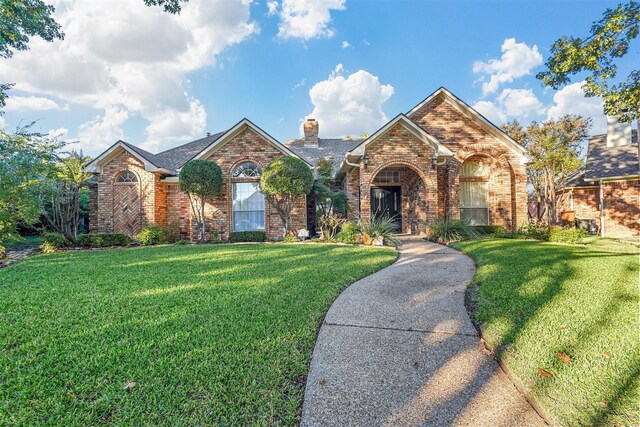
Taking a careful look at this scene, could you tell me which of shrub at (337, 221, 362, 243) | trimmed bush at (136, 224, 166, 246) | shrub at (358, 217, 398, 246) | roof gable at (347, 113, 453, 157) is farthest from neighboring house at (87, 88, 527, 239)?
shrub at (358, 217, 398, 246)

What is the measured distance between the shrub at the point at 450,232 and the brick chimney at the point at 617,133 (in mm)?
13031

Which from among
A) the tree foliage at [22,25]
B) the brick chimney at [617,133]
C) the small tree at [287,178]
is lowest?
the small tree at [287,178]

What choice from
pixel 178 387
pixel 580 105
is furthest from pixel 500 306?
pixel 580 105

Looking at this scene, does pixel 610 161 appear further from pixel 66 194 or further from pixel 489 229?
pixel 66 194

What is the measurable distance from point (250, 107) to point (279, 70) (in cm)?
251

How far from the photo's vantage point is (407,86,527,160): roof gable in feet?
44.3

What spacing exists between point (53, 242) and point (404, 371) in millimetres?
13209

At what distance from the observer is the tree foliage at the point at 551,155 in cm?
1423

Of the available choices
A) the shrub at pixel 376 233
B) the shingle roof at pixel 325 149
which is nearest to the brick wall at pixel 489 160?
the shrub at pixel 376 233

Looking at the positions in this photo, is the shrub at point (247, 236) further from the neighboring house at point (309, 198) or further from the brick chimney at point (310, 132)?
the brick chimney at point (310, 132)

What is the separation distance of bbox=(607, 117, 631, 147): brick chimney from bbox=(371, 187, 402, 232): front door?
13.3m

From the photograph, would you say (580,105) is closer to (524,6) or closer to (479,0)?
(524,6)

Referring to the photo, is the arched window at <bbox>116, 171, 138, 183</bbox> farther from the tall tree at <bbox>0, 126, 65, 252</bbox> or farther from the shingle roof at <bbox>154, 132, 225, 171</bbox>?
the tall tree at <bbox>0, 126, 65, 252</bbox>

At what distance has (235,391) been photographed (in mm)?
2123
